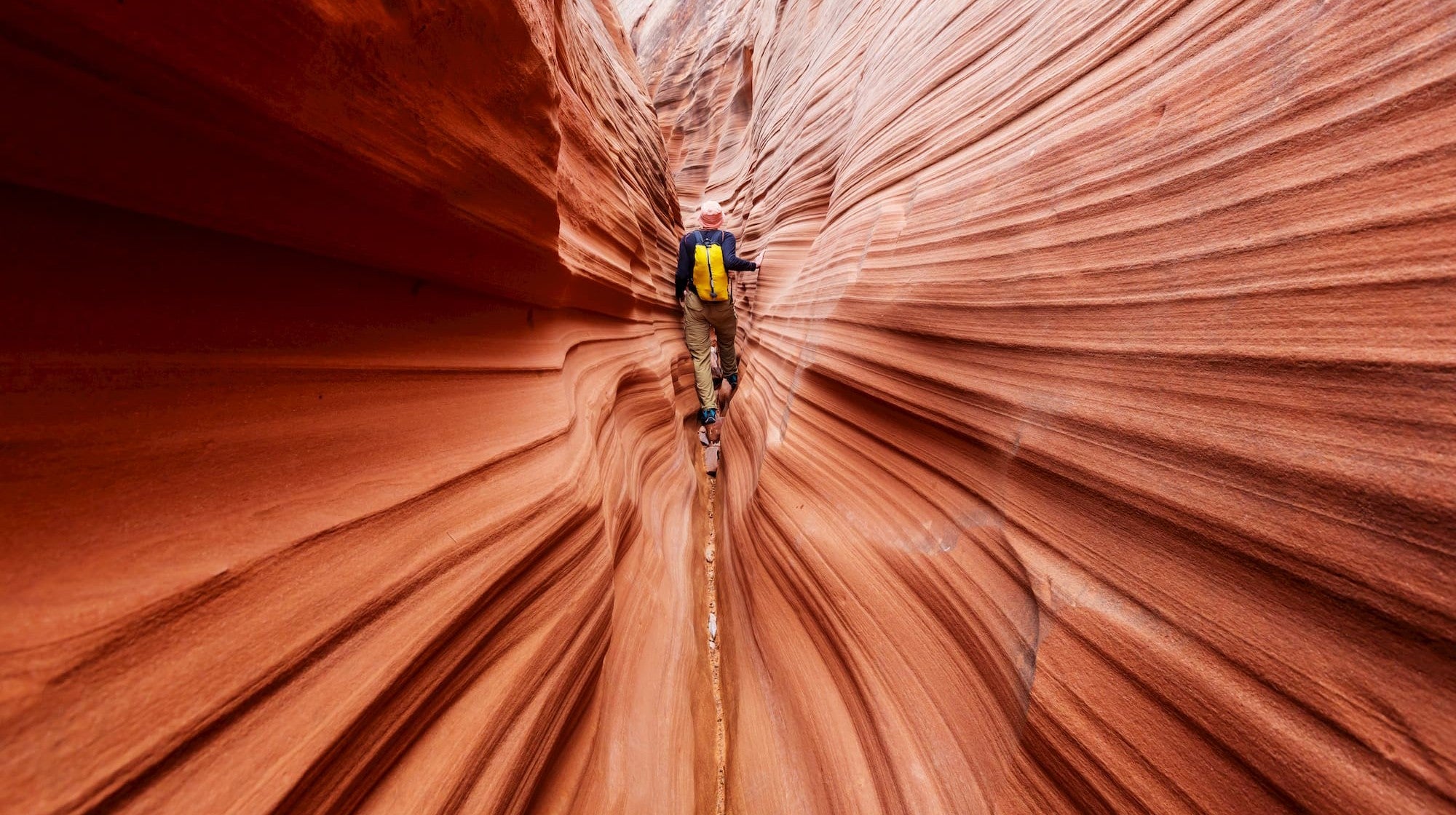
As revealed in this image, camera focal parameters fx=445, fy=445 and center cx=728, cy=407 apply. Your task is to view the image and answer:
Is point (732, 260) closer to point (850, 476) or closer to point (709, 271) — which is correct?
point (709, 271)

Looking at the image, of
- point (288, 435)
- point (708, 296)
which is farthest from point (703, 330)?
point (288, 435)

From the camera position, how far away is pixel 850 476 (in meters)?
1.62

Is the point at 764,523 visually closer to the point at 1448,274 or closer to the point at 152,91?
the point at 1448,274

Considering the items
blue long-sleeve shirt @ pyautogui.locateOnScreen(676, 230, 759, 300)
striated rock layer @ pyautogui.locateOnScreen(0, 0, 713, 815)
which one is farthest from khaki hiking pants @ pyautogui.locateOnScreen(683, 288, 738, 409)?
striated rock layer @ pyautogui.locateOnScreen(0, 0, 713, 815)

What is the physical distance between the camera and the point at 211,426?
0.68 meters

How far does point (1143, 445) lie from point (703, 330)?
12.2 ft

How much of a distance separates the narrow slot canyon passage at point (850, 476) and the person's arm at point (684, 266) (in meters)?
2.54

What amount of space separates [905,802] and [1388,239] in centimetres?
128

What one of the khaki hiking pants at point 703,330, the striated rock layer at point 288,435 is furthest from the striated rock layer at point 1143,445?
the khaki hiking pants at point 703,330

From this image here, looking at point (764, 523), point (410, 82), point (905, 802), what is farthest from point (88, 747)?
point (764, 523)

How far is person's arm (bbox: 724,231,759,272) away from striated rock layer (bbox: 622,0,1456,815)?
2104 mm

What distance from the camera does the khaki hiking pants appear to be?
418 cm

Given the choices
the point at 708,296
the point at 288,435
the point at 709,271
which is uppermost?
the point at 709,271

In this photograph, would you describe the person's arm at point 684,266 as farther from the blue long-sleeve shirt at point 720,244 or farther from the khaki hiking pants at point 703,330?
the khaki hiking pants at point 703,330
